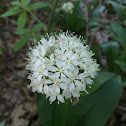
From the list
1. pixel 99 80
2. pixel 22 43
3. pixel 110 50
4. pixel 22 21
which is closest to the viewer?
pixel 99 80


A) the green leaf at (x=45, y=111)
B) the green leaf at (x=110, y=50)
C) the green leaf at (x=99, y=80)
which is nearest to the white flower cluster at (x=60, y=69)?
the green leaf at (x=99, y=80)

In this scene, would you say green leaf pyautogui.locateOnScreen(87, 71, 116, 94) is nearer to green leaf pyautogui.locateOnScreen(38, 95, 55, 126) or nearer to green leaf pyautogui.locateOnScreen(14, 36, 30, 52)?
green leaf pyautogui.locateOnScreen(38, 95, 55, 126)

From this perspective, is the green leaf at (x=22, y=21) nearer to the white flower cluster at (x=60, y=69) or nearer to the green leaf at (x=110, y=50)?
the white flower cluster at (x=60, y=69)

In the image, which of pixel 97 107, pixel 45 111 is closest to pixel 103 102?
pixel 97 107

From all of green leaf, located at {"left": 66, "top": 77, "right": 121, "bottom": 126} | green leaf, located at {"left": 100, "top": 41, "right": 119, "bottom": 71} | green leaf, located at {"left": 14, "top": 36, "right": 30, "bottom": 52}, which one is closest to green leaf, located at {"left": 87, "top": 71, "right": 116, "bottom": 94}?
green leaf, located at {"left": 66, "top": 77, "right": 121, "bottom": 126}

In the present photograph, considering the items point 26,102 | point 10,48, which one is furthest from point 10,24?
point 26,102

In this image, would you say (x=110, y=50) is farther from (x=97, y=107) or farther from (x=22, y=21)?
(x=22, y=21)

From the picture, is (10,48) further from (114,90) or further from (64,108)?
(114,90)
